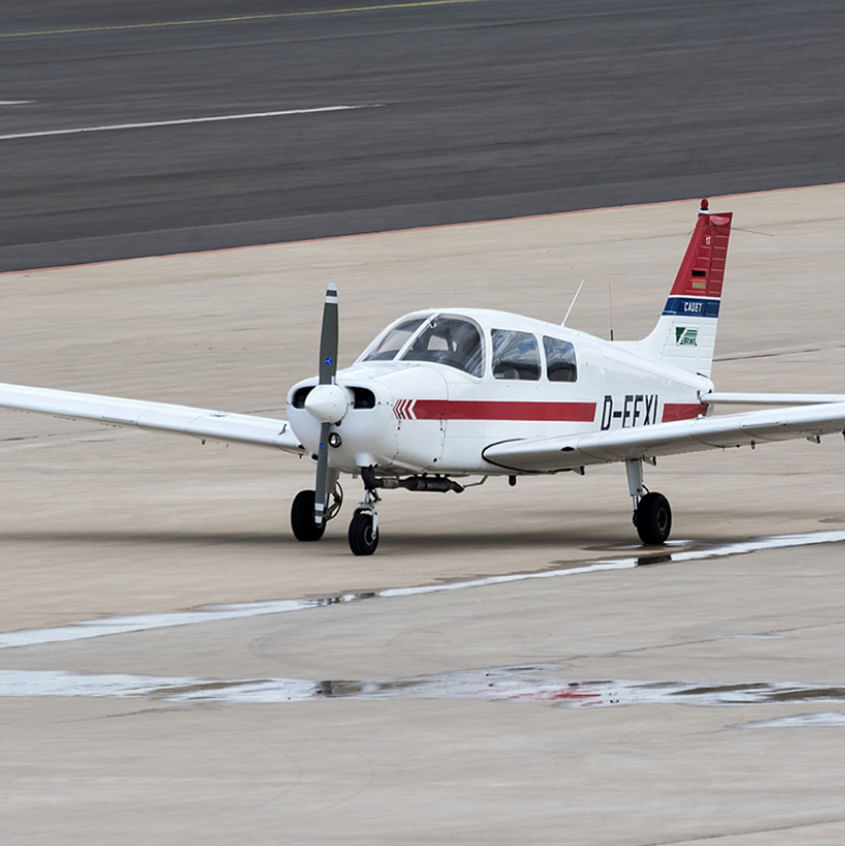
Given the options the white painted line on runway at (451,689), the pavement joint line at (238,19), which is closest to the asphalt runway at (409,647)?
the white painted line on runway at (451,689)

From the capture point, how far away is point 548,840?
410 inches

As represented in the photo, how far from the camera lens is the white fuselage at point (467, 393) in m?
21.0

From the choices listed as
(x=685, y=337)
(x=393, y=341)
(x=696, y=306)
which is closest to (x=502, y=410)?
(x=393, y=341)

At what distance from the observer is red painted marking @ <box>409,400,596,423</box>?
840 inches

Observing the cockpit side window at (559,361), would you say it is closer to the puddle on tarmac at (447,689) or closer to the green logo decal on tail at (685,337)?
the green logo decal on tail at (685,337)

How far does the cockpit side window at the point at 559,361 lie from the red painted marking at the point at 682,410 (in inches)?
56.6

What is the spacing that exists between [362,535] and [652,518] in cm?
256

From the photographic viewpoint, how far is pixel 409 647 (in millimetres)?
16203

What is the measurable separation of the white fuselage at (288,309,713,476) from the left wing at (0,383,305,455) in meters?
1.22

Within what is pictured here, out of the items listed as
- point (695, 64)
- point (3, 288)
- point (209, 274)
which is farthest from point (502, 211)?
point (695, 64)

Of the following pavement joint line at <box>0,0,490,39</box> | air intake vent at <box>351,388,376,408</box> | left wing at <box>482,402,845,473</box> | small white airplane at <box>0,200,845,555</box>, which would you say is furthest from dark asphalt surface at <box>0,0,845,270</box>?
air intake vent at <box>351,388,376,408</box>

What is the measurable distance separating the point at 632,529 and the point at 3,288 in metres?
22.9

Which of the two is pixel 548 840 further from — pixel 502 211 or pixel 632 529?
pixel 502 211

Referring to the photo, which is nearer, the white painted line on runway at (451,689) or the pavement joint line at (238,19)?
the white painted line on runway at (451,689)
